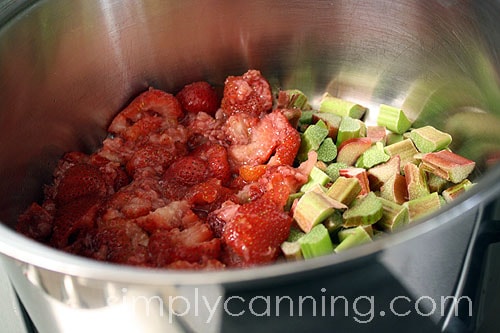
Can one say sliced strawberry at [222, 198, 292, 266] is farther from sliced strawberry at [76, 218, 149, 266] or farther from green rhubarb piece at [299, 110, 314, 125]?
green rhubarb piece at [299, 110, 314, 125]

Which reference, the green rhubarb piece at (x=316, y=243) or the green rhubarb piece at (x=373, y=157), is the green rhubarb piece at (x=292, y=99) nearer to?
the green rhubarb piece at (x=373, y=157)

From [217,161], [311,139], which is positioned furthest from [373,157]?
[217,161]

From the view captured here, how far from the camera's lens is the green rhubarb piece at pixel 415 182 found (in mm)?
1359

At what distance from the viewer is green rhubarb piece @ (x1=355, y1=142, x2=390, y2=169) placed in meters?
1.45

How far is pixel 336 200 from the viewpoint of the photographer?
130cm

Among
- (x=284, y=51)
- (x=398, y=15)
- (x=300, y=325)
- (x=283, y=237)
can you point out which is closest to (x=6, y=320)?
(x=283, y=237)

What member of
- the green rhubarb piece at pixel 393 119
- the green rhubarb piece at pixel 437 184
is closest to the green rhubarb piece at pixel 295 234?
the green rhubarb piece at pixel 437 184

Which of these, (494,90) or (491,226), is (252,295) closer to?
(491,226)

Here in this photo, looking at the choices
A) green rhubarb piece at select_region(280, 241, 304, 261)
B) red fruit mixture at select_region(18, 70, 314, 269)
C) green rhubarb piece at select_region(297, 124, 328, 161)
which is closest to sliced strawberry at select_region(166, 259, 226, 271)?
red fruit mixture at select_region(18, 70, 314, 269)

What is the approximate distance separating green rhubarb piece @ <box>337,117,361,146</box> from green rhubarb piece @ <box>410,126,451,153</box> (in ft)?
0.44

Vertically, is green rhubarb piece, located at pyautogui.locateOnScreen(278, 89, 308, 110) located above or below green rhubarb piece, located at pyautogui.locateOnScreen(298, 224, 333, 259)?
above

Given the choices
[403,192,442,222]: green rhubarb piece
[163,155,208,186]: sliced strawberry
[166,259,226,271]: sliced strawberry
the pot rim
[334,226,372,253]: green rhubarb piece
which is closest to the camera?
the pot rim

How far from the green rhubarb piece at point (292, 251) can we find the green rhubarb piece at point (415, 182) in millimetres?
325

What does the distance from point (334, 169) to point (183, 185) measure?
0.36 m
